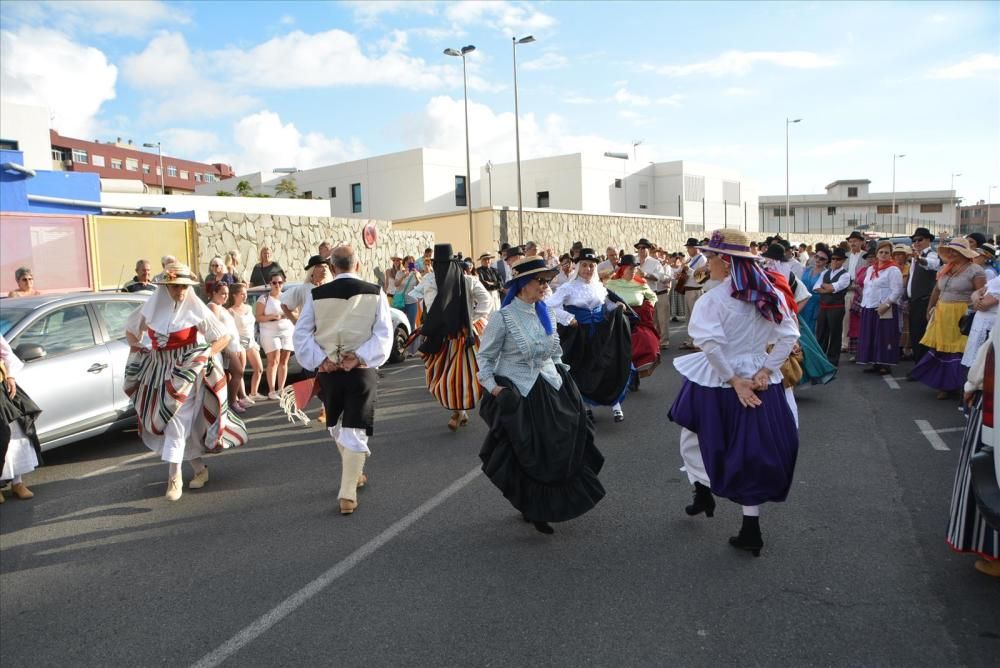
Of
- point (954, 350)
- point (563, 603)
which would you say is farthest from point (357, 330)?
point (954, 350)

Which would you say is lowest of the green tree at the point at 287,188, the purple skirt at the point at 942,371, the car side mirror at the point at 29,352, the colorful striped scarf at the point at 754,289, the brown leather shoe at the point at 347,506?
the brown leather shoe at the point at 347,506

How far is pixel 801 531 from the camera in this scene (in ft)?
14.7

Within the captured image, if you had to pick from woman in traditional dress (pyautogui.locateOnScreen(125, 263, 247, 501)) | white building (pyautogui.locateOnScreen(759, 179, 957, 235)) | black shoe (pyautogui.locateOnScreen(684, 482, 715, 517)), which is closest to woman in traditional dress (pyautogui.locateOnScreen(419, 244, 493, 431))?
woman in traditional dress (pyautogui.locateOnScreen(125, 263, 247, 501))

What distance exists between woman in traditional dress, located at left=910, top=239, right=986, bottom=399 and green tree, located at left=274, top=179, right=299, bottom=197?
47.6m

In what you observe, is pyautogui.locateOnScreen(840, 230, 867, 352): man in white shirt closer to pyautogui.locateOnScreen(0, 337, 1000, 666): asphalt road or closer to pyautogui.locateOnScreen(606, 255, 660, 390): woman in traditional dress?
pyautogui.locateOnScreen(606, 255, 660, 390): woman in traditional dress

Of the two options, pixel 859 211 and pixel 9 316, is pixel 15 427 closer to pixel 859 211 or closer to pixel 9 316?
pixel 9 316

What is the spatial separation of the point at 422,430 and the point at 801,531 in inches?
163

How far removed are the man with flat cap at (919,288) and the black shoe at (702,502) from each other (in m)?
6.79

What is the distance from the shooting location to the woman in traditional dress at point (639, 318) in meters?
8.55

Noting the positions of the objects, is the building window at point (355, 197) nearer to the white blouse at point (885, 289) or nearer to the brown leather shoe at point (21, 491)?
the white blouse at point (885, 289)

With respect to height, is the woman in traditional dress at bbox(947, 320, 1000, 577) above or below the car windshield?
below

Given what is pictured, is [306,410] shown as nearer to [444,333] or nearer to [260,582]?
[444,333]

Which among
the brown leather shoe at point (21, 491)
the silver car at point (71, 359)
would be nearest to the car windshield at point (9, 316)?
the silver car at point (71, 359)

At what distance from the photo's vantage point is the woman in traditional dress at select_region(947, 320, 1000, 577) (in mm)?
3625
